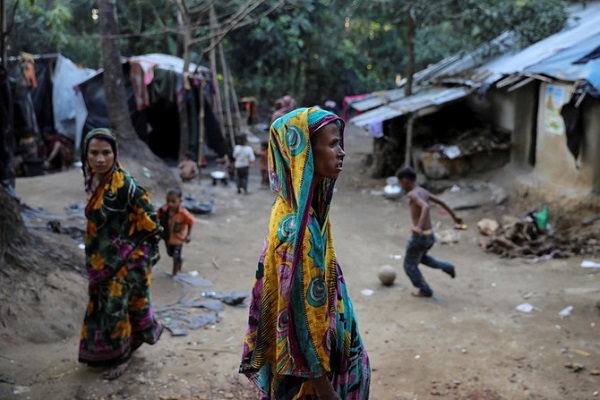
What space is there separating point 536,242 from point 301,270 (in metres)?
7.03

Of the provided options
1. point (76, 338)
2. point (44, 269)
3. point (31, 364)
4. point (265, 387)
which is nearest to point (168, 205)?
point (44, 269)

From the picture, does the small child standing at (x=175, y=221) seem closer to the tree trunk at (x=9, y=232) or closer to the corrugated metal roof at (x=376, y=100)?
the tree trunk at (x=9, y=232)

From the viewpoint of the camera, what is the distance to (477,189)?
11141 mm

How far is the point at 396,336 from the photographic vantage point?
5203 millimetres

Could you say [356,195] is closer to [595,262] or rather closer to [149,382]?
[595,262]

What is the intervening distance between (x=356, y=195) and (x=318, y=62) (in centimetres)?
971

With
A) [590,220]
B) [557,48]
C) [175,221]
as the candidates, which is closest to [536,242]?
[590,220]

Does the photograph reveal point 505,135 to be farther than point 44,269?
Yes

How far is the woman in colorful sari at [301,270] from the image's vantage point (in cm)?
206

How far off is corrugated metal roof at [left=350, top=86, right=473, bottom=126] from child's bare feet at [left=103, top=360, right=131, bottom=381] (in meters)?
8.21

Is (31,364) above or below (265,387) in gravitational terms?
below

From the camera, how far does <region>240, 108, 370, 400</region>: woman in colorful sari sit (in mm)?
2059

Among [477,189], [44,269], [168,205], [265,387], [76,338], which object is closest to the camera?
[265,387]

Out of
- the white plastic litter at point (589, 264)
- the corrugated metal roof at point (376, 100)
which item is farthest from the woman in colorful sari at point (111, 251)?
the corrugated metal roof at point (376, 100)
